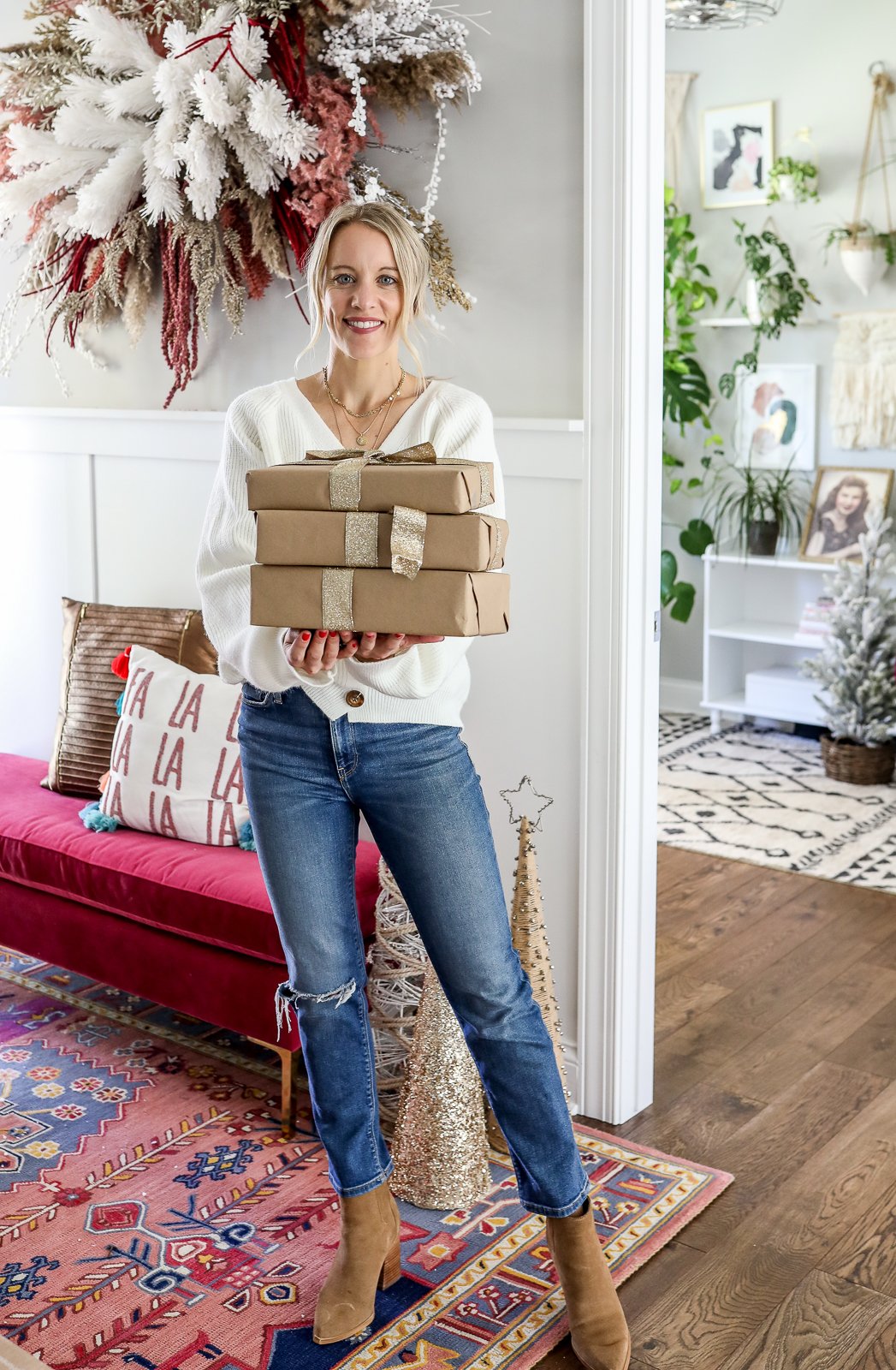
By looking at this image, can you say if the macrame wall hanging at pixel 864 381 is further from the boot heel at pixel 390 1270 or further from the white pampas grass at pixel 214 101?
the boot heel at pixel 390 1270

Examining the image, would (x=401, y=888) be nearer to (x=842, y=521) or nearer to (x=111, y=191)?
(x=111, y=191)

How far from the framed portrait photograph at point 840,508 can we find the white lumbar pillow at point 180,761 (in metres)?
2.97

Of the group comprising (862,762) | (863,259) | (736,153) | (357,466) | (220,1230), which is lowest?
(220,1230)

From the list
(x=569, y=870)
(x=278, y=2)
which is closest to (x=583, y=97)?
(x=278, y=2)

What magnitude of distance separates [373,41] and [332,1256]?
2.10m

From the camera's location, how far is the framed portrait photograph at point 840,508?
500 centimetres

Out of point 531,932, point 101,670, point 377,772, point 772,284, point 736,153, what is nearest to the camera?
point 377,772

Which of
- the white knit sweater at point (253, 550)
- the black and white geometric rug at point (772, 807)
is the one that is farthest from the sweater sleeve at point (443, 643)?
the black and white geometric rug at point (772, 807)

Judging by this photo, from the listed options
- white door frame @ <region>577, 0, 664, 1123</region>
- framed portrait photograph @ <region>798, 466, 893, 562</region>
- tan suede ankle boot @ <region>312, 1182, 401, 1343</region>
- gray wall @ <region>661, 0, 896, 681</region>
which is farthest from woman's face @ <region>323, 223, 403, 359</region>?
gray wall @ <region>661, 0, 896, 681</region>

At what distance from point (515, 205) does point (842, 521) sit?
9.72ft

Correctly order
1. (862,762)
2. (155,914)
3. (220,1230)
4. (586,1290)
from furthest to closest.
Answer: (862,762)
(155,914)
(220,1230)
(586,1290)

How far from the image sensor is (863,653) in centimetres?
467

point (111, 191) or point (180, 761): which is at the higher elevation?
point (111, 191)

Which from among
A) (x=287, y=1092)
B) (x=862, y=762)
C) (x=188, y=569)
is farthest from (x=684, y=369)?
(x=287, y=1092)
